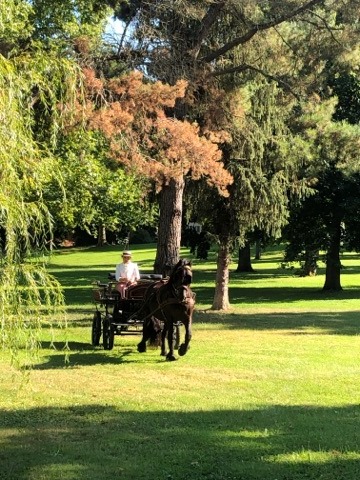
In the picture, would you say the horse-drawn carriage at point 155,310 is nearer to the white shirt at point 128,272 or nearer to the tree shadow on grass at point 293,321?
the white shirt at point 128,272

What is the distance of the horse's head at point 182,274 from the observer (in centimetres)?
1166

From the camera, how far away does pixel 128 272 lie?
46.6 ft

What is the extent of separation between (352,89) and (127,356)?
22.2m

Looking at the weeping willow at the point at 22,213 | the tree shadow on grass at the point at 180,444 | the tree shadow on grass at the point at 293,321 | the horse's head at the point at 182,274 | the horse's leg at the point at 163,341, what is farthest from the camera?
the tree shadow on grass at the point at 293,321

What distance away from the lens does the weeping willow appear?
505cm

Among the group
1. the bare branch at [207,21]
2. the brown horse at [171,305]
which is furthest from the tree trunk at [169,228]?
the brown horse at [171,305]

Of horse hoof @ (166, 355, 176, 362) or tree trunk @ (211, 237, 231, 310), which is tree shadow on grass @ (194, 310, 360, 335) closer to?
tree trunk @ (211, 237, 231, 310)

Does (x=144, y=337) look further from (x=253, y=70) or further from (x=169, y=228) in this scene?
(x=253, y=70)

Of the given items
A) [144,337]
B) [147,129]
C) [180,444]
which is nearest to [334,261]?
[147,129]

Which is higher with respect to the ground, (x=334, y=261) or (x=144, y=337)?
(x=334, y=261)

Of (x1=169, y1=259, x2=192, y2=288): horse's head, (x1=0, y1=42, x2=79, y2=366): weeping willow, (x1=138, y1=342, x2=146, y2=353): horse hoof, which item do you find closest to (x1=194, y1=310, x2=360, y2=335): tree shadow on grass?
(x1=138, y1=342, x2=146, y2=353): horse hoof

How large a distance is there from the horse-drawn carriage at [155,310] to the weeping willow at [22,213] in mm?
6109

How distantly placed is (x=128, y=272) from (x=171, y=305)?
2439 mm

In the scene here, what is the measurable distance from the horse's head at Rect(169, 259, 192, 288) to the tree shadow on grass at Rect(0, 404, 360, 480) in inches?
133
